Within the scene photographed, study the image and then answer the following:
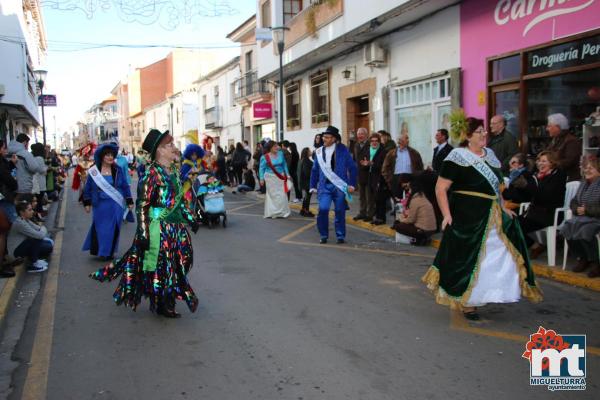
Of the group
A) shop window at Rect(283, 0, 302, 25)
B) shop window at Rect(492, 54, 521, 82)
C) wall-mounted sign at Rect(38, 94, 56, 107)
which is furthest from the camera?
wall-mounted sign at Rect(38, 94, 56, 107)

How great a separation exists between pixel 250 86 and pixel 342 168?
19968 mm

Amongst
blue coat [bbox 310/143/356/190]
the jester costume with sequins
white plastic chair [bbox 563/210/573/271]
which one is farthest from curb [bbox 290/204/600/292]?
the jester costume with sequins

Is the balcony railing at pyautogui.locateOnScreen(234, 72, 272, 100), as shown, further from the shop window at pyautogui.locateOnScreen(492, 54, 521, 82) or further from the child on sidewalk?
the child on sidewalk

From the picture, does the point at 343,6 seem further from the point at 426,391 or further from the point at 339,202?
the point at 426,391

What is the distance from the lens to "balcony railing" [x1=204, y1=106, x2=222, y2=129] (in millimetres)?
36188

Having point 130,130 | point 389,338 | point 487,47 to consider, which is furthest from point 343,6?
point 130,130

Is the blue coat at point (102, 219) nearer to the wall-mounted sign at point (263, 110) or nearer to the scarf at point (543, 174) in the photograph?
the scarf at point (543, 174)

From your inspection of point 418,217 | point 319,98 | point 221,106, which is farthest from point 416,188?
point 221,106

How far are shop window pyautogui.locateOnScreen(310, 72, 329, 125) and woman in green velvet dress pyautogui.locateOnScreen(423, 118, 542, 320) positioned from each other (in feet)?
47.6

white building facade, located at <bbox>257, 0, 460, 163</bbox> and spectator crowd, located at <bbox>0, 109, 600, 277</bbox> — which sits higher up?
white building facade, located at <bbox>257, 0, 460, 163</bbox>

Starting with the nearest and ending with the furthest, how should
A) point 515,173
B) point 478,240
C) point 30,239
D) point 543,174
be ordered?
point 478,240, point 543,174, point 30,239, point 515,173

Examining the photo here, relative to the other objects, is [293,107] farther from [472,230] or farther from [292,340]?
[292,340]

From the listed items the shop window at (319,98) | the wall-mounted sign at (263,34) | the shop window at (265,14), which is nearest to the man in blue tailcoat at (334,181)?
the wall-mounted sign at (263,34)

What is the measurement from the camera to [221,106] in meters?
35.8
